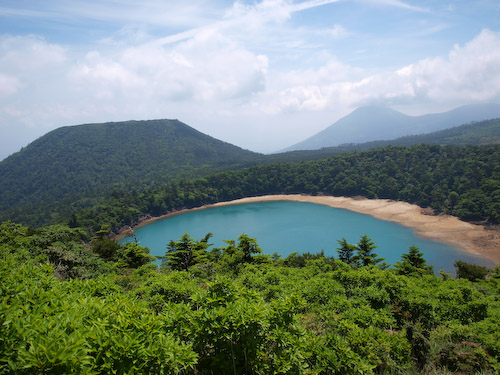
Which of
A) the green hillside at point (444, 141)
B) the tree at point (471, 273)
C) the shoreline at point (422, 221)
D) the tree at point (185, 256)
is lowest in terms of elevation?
the shoreline at point (422, 221)

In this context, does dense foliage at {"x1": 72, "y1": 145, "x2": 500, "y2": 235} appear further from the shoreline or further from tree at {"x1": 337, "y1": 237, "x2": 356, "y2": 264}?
tree at {"x1": 337, "y1": 237, "x2": 356, "y2": 264}

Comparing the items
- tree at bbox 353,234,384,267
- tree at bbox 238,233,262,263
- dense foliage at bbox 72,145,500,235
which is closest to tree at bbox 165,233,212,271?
tree at bbox 238,233,262,263

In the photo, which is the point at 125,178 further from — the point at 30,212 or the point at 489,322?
the point at 489,322

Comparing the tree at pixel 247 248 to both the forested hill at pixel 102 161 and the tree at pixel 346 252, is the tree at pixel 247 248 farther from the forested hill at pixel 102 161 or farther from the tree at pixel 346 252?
the forested hill at pixel 102 161

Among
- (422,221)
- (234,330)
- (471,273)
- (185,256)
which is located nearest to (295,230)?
(422,221)

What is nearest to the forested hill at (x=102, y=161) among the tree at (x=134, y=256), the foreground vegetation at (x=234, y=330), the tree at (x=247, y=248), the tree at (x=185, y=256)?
the tree at (x=134, y=256)

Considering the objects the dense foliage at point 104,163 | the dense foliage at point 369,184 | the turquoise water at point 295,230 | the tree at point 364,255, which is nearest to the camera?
the tree at point 364,255

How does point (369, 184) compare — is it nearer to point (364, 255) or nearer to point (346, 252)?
point (346, 252)

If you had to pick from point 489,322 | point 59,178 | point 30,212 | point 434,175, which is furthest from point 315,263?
point 59,178
